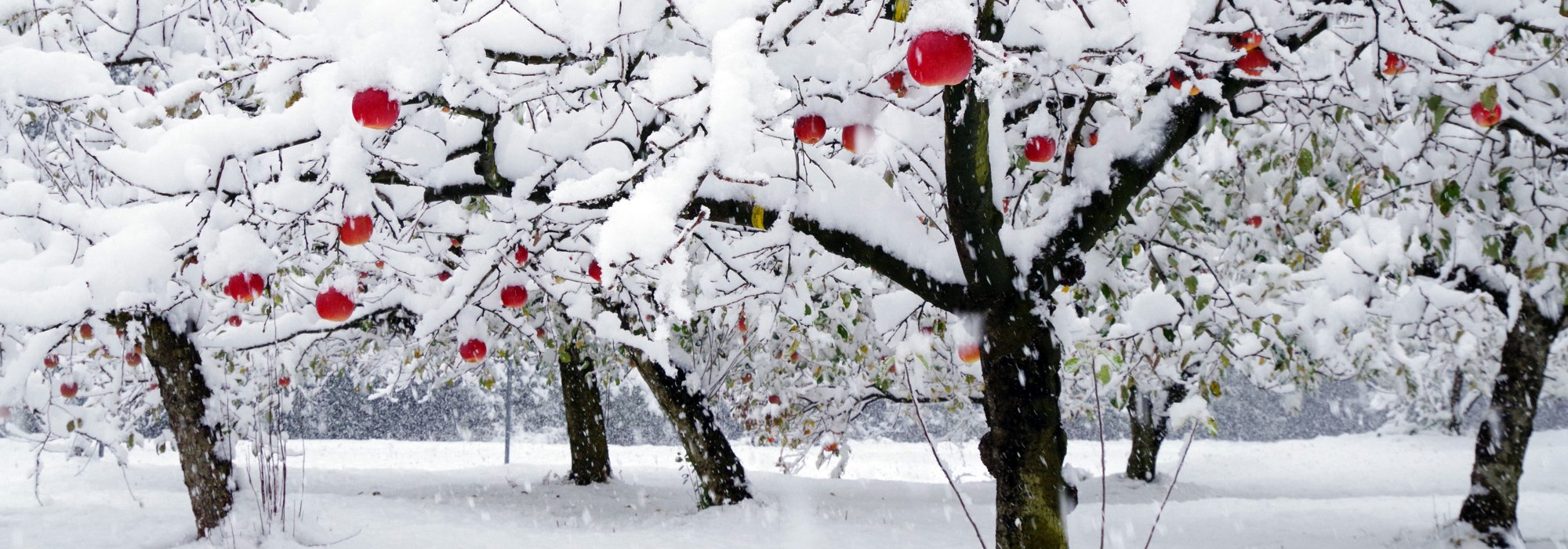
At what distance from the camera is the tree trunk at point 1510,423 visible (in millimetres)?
6527

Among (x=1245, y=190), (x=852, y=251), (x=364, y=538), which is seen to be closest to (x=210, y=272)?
(x=852, y=251)

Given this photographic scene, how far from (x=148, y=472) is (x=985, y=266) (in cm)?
1326

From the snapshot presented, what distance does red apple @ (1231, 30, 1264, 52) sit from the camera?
108 inches

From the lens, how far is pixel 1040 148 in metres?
3.25

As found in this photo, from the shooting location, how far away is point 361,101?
226 cm

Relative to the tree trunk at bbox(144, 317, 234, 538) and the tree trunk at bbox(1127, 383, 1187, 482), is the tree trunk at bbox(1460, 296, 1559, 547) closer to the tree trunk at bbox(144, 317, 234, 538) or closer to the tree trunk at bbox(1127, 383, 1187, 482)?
the tree trunk at bbox(1127, 383, 1187, 482)

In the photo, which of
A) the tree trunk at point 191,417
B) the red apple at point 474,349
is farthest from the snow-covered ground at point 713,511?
the red apple at point 474,349

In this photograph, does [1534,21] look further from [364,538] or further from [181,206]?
[364,538]

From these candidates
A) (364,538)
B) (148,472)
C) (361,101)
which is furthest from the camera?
(148,472)

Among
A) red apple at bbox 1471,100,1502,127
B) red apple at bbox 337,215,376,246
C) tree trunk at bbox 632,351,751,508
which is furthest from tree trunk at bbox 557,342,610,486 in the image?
red apple at bbox 1471,100,1502,127

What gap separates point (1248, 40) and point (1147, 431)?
10.6 meters

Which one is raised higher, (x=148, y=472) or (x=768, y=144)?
(x=768, y=144)

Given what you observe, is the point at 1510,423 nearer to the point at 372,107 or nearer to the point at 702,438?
the point at 702,438

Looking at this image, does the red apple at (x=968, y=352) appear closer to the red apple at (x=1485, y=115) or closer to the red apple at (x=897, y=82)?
the red apple at (x=897, y=82)
